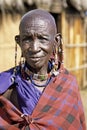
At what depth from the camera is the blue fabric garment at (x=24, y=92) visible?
230 cm

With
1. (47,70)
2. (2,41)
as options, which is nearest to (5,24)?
(2,41)

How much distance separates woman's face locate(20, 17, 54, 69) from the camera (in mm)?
2311

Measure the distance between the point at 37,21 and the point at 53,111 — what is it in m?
0.50

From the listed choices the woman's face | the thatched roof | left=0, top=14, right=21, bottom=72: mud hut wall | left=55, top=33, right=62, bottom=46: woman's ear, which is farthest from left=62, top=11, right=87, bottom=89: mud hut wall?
the woman's face

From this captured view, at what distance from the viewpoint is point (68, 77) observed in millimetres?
2531

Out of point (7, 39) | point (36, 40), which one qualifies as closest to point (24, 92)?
point (36, 40)

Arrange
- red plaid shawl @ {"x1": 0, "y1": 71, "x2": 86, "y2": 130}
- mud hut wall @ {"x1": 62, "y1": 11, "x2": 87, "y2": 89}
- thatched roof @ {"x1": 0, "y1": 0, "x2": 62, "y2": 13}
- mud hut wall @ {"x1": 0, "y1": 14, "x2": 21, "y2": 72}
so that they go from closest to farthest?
1. red plaid shawl @ {"x1": 0, "y1": 71, "x2": 86, "y2": 130}
2. thatched roof @ {"x1": 0, "y1": 0, "x2": 62, "y2": 13}
3. mud hut wall @ {"x1": 0, "y1": 14, "x2": 21, "y2": 72}
4. mud hut wall @ {"x1": 62, "y1": 11, "x2": 87, "y2": 89}

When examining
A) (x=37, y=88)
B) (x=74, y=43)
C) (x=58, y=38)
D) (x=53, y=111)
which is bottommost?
(x=74, y=43)

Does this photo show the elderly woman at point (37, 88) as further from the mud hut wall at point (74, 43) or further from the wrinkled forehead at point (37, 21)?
the mud hut wall at point (74, 43)

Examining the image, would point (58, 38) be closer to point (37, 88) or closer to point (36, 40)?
point (36, 40)

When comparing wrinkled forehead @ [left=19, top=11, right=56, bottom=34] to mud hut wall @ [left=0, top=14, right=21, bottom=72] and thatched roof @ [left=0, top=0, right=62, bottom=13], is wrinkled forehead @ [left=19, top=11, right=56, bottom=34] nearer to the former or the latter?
thatched roof @ [left=0, top=0, right=62, bottom=13]

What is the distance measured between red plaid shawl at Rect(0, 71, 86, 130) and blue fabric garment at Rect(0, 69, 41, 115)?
0.10 ft

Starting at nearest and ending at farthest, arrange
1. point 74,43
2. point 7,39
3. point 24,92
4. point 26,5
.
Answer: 1. point 24,92
2. point 7,39
3. point 26,5
4. point 74,43

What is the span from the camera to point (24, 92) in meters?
2.31
